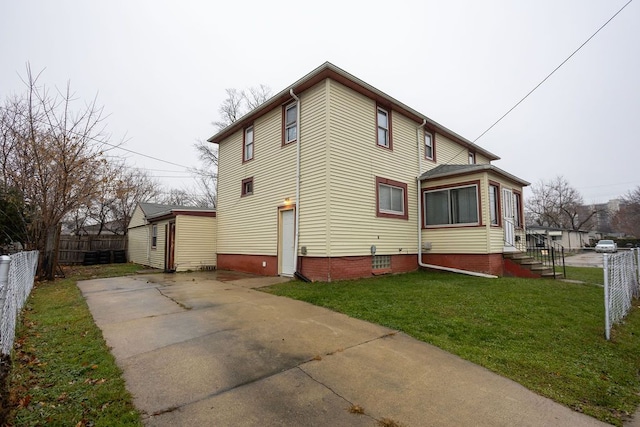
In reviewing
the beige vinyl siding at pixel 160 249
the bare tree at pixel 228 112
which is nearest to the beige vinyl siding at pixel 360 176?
the beige vinyl siding at pixel 160 249

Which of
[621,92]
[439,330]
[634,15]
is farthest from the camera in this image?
[621,92]

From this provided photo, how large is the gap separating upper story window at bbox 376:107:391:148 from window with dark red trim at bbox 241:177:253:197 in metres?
5.65

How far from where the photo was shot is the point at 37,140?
1078cm

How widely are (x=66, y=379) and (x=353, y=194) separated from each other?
805cm

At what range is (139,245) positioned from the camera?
1902cm

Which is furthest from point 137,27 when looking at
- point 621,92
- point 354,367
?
point 621,92

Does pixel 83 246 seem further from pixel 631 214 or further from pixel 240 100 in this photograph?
pixel 631 214

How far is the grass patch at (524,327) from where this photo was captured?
314cm

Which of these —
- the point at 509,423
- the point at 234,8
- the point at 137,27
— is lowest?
the point at 509,423

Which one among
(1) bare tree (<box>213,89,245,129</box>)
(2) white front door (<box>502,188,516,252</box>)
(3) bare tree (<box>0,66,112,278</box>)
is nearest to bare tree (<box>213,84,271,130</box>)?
(1) bare tree (<box>213,89,245,129</box>)

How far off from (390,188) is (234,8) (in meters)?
12.6

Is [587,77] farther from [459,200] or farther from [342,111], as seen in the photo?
[342,111]

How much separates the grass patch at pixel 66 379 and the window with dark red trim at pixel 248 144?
886cm

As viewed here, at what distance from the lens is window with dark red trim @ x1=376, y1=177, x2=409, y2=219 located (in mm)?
10711
